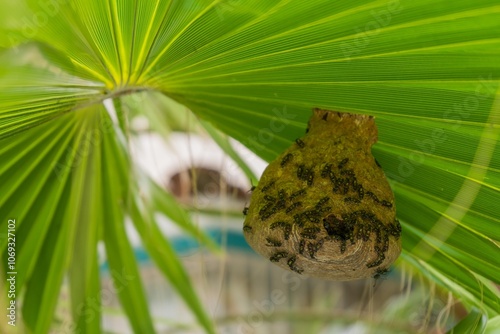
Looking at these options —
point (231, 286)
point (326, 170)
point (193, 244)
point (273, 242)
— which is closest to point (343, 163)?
point (326, 170)

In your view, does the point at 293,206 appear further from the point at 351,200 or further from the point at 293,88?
the point at 293,88

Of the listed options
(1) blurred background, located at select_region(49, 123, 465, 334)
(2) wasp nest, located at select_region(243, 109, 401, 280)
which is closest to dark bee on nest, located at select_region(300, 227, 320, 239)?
(2) wasp nest, located at select_region(243, 109, 401, 280)

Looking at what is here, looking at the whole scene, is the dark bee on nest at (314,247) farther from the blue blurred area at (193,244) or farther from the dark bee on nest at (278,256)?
the blue blurred area at (193,244)

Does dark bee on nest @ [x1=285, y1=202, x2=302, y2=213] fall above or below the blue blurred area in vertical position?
above

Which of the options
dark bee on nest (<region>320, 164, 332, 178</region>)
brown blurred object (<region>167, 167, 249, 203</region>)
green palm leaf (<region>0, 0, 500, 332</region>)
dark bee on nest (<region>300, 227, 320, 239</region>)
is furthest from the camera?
brown blurred object (<region>167, 167, 249, 203</region>)

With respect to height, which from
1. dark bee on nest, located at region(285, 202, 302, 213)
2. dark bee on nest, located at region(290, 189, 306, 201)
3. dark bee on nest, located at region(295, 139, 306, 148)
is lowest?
dark bee on nest, located at region(285, 202, 302, 213)

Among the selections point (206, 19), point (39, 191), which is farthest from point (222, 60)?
point (39, 191)

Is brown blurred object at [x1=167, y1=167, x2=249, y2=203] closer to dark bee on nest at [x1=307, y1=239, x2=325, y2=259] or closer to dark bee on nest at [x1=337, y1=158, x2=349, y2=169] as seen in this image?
dark bee on nest at [x1=337, y1=158, x2=349, y2=169]
